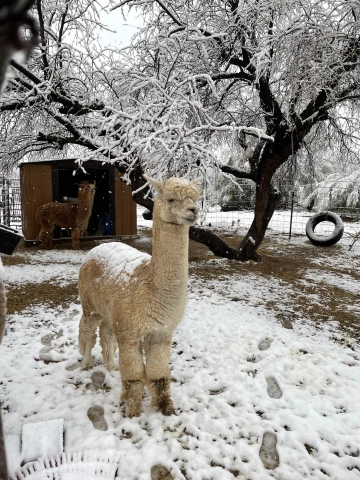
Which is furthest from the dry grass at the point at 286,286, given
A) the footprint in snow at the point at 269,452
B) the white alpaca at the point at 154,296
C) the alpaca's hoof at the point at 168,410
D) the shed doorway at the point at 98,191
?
the shed doorway at the point at 98,191

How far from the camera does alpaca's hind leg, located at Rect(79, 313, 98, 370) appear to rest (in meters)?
3.17

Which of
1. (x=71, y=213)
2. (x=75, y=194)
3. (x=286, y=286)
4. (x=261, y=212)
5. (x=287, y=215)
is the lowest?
(x=286, y=286)

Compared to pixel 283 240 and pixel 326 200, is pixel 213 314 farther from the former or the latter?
pixel 326 200

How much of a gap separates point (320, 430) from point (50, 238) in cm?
845

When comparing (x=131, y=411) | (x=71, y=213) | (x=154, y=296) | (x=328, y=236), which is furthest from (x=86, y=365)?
(x=328, y=236)

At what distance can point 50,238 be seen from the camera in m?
9.28

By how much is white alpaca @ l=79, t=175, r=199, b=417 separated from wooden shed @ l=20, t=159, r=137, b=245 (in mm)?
5940

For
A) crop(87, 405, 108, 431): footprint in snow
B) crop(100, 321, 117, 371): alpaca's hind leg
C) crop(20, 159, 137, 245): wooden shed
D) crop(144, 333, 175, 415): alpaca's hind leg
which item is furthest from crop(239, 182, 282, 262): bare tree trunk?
crop(87, 405, 108, 431): footprint in snow

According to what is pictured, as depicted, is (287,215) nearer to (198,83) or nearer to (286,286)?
(286,286)

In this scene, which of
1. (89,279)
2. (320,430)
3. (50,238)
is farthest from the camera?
(50,238)

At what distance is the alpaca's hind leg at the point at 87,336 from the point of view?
317 centimetres

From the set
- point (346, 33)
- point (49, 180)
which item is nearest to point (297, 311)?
point (346, 33)

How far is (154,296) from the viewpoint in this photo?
246 centimetres

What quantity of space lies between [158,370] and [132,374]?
0.69 ft
